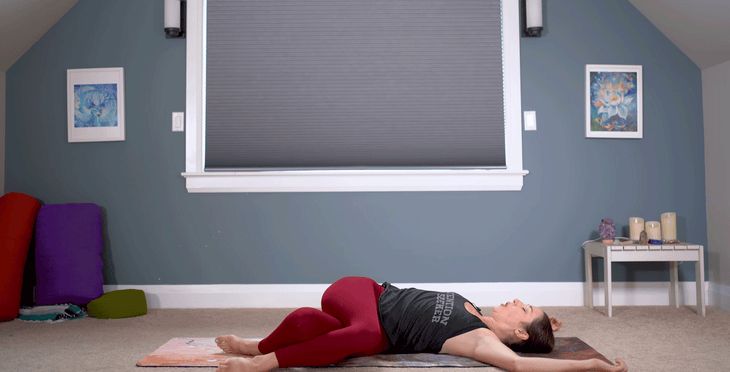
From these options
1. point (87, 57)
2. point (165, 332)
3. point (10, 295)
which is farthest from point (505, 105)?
point (10, 295)

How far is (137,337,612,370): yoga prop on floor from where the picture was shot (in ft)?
5.71

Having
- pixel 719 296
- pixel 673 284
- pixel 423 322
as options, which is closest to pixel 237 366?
pixel 423 322

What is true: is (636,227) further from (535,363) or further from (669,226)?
(535,363)

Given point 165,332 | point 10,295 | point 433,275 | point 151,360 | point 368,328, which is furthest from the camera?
point 433,275

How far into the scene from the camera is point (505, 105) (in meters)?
3.04

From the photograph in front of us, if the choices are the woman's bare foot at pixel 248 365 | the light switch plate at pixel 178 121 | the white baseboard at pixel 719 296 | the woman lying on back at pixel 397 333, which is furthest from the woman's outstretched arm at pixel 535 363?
the light switch plate at pixel 178 121

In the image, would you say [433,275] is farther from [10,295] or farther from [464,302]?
[10,295]

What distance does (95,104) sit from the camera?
3047 millimetres

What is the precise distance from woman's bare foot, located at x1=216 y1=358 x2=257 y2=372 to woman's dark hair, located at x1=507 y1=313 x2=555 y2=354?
1.01 meters

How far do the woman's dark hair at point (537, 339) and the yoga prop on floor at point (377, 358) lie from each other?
2.5 inches

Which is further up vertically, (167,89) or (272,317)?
(167,89)

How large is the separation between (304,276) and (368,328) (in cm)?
138

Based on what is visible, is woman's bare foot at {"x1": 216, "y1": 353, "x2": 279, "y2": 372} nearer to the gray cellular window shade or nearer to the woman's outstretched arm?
the woman's outstretched arm

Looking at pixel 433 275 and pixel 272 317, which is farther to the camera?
pixel 433 275
